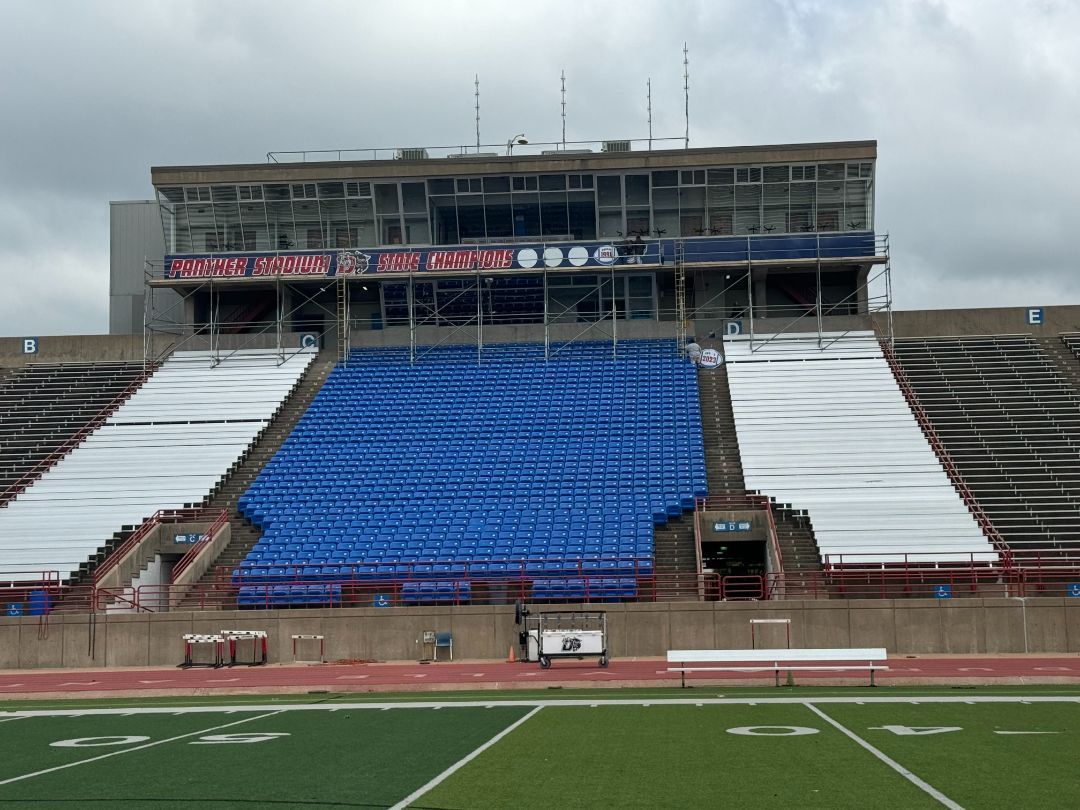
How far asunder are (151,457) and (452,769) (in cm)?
3127

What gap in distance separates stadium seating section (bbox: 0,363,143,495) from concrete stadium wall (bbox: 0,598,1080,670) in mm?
12054

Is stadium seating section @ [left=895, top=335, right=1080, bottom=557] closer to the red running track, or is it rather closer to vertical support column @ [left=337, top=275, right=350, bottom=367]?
the red running track

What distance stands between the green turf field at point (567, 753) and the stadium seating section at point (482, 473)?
12209 millimetres

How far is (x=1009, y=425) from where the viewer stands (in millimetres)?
39250

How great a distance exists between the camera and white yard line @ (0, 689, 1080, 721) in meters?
17.9

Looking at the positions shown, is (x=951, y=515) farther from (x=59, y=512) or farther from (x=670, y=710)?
(x=59, y=512)

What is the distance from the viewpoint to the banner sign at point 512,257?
46.9m

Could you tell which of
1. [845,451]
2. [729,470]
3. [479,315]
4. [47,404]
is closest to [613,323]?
[479,315]

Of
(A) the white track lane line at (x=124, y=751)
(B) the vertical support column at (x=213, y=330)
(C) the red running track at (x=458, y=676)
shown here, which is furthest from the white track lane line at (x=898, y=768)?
(B) the vertical support column at (x=213, y=330)

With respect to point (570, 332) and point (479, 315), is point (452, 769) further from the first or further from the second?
point (570, 332)

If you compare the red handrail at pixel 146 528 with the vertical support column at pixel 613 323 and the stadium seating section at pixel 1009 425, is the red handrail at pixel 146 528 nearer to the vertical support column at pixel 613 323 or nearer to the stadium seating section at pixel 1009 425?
the vertical support column at pixel 613 323

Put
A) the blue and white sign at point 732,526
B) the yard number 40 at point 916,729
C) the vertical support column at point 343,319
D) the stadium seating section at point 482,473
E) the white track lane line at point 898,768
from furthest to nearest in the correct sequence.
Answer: the vertical support column at point 343,319
the blue and white sign at point 732,526
the stadium seating section at point 482,473
the yard number 40 at point 916,729
the white track lane line at point 898,768

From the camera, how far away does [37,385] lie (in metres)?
47.1

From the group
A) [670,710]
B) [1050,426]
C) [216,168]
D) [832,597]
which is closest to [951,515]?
[832,597]
